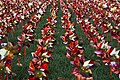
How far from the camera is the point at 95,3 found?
439 inches

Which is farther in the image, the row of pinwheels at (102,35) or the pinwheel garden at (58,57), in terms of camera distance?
the row of pinwheels at (102,35)

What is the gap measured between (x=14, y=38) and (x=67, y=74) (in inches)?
108

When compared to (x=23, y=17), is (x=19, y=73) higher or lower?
lower

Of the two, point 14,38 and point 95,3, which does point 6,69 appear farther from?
point 95,3

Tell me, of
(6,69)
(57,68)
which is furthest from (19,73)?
(6,69)

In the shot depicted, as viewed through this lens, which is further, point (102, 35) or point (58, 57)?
point (102, 35)

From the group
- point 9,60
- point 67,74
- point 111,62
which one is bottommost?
point 67,74

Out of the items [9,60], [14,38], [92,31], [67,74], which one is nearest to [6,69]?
[9,60]

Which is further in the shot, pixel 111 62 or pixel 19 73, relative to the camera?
pixel 19 73

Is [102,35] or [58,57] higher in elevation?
[102,35]

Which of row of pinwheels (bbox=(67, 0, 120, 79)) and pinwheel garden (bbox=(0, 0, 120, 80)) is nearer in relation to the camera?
pinwheel garden (bbox=(0, 0, 120, 80))

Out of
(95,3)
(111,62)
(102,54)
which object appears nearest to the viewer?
(111,62)

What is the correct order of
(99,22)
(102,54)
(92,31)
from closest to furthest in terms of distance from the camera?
(102,54)
(92,31)
(99,22)

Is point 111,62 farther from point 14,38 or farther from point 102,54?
point 14,38
